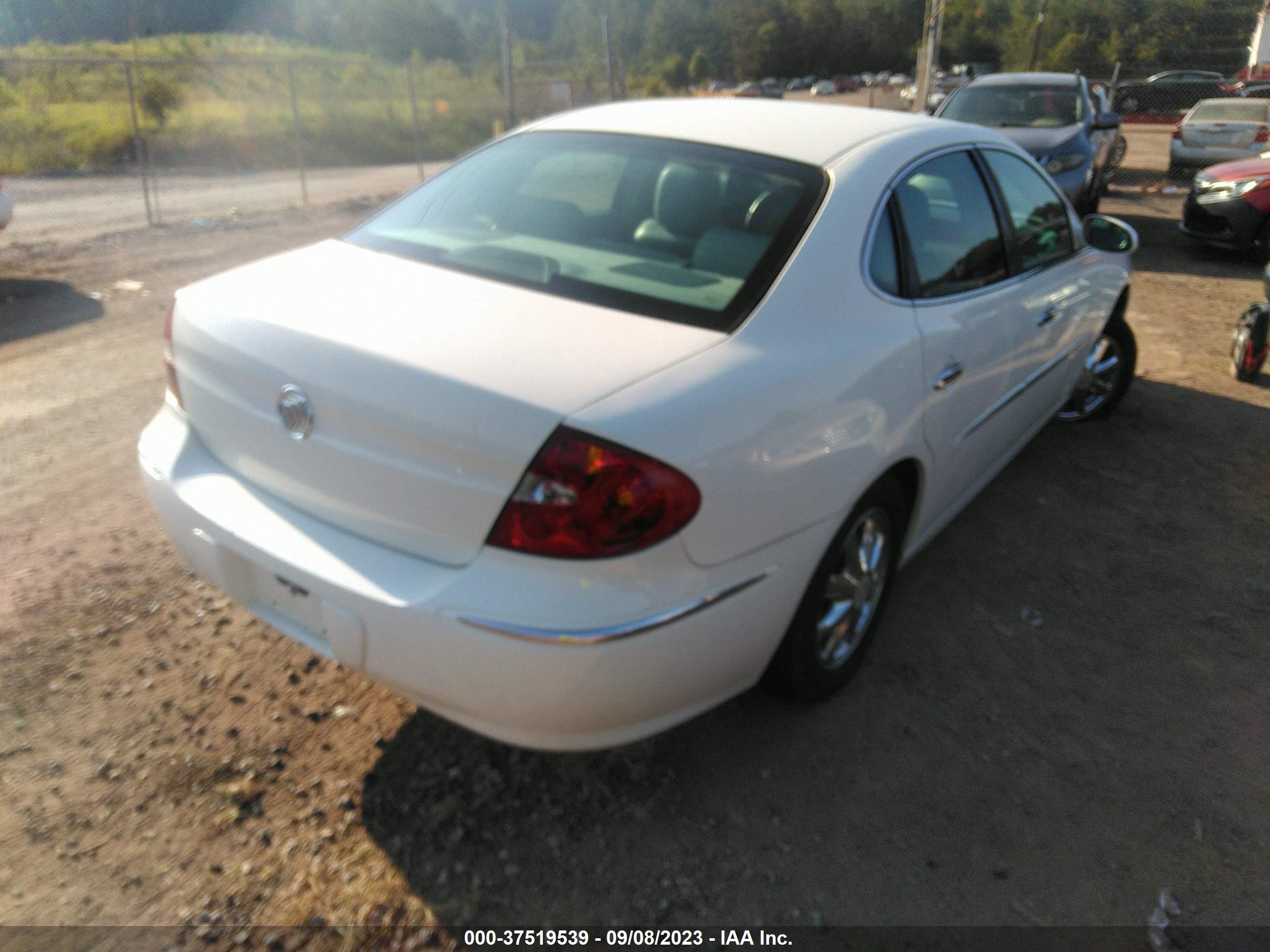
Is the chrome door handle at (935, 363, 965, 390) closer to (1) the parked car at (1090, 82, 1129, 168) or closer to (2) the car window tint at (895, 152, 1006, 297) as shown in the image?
(2) the car window tint at (895, 152, 1006, 297)

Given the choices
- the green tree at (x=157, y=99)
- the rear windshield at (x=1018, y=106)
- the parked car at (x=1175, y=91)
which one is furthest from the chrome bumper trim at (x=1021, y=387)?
the green tree at (x=157, y=99)

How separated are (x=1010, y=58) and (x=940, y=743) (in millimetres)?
52403

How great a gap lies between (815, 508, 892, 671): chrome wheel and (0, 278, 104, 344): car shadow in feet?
20.4

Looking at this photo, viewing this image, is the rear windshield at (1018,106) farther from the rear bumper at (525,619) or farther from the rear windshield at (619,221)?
the rear bumper at (525,619)

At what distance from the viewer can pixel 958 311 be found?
3.12 m

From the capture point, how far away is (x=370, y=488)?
87.4 inches

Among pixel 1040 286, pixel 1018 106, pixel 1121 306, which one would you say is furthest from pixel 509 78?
pixel 1040 286

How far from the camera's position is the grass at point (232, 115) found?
2244 cm

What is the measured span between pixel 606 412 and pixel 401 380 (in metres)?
0.48

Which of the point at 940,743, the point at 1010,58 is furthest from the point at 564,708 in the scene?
the point at 1010,58

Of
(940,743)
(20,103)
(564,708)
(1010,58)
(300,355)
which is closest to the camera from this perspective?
(564,708)

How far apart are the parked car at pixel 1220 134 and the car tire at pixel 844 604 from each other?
51.5ft

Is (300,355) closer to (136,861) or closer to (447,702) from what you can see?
(447,702)

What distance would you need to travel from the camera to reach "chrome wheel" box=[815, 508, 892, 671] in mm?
2824
